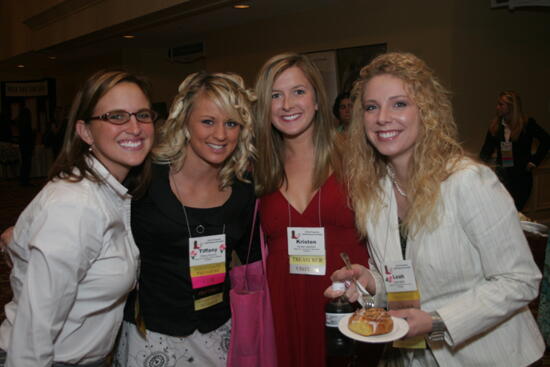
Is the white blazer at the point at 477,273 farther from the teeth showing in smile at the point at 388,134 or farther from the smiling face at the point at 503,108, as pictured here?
the smiling face at the point at 503,108

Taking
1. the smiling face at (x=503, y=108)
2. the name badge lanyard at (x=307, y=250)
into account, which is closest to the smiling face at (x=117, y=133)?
the name badge lanyard at (x=307, y=250)

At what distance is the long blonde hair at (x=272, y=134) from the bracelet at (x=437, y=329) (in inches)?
35.1

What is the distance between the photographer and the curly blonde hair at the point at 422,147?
1.59 metres

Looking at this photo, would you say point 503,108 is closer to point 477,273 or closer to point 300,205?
point 300,205

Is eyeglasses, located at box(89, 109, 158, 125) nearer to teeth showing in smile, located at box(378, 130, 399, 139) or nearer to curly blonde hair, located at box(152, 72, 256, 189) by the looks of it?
curly blonde hair, located at box(152, 72, 256, 189)

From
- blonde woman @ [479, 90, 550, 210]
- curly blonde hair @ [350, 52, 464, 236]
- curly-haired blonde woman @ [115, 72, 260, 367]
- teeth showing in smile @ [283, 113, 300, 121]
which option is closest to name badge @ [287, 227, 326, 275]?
curly-haired blonde woman @ [115, 72, 260, 367]

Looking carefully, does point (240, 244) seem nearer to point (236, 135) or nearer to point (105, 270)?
point (236, 135)

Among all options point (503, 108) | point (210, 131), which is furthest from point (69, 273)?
point (503, 108)

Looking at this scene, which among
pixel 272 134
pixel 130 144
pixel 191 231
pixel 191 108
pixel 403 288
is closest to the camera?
pixel 403 288

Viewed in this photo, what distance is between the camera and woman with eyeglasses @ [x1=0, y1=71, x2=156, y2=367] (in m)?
1.37

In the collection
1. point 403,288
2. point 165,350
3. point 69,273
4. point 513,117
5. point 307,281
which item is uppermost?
point 513,117

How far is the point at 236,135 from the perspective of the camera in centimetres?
212

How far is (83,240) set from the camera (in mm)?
1423

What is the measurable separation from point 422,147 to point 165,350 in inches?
50.3
